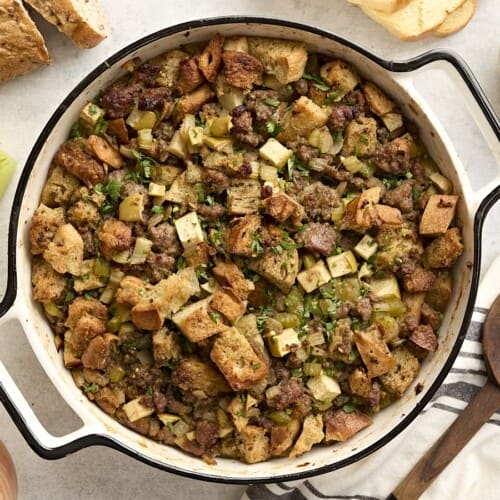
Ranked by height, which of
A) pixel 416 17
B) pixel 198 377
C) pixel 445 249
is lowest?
pixel 198 377

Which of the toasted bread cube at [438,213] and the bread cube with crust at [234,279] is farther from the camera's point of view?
the toasted bread cube at [438,213]

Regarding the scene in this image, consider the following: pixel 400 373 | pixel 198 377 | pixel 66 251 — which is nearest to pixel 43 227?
pixel 66 251

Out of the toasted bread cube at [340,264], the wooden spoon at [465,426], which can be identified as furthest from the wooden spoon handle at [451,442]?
the toasted bread cube at [340,264]

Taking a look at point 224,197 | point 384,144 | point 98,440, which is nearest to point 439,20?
point 384,144

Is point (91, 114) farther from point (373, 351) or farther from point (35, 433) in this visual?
point (373, 351)

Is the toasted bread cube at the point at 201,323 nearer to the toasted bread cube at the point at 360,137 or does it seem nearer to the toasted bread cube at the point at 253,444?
the toasted bread cube at the point at 253,444

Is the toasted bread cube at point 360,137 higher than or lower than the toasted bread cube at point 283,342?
higher

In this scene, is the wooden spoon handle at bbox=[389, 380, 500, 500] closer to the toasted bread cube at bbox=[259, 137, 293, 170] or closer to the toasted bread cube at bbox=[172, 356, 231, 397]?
the toasted bread cube at bbox=[172, 356, 231, 397]
